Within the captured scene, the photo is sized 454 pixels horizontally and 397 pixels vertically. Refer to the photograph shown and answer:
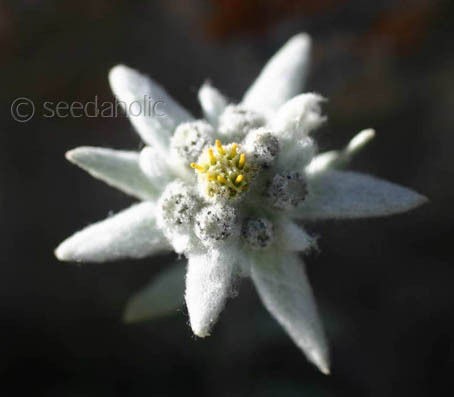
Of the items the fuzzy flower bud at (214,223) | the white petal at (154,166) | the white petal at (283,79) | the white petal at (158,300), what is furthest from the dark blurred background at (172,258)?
the fuzzy flower bud at (214,223)

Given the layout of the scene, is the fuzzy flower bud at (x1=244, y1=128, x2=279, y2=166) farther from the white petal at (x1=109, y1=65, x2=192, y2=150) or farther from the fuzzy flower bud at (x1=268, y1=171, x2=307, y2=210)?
the white petal at (x1=109, y1=65, x2=192, y2=150)

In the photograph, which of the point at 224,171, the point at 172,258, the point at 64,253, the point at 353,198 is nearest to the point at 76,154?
the point at 64,253

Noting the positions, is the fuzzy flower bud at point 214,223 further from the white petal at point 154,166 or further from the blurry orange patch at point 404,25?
the blurry orange patch at point 404,25

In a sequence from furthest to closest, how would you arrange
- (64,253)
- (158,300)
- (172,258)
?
(172,258)
(158,300)
(64,253)

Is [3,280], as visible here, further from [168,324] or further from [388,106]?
[388,106]

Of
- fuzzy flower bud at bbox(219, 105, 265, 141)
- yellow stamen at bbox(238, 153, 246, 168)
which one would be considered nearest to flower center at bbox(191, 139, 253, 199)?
yellow stamen at bbox(238, 153, 246, 168)

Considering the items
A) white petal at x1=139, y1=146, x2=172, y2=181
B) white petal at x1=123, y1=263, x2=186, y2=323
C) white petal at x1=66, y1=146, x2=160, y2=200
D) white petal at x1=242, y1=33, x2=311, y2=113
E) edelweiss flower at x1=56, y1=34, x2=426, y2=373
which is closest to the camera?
edelweiss flower at x1=56, y1=34, x2=426, y2=373

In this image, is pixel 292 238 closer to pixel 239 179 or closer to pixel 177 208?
pixel 239 179
